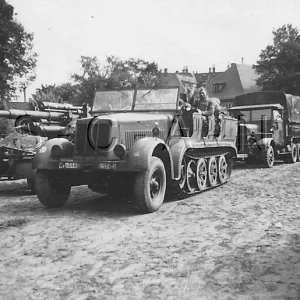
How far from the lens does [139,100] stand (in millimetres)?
8547

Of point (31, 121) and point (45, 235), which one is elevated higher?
point (31, 121)

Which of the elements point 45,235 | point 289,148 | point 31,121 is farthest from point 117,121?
point 289,148

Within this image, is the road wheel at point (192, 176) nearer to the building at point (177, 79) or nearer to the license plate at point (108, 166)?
the building at point (177, 79)

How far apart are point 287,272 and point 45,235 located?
2.81 m

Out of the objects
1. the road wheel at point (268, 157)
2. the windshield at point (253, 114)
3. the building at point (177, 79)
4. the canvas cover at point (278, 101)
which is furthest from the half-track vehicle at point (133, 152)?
the canvas cover at point (278, 101)

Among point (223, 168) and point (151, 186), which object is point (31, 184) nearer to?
point (151, 186)

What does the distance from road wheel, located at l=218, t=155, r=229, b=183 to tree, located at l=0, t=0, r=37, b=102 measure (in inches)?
740

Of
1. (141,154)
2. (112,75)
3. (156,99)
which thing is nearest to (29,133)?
(156,99)

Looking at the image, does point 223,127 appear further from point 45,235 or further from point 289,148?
point 289,148

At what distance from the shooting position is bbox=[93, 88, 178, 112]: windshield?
332 inches

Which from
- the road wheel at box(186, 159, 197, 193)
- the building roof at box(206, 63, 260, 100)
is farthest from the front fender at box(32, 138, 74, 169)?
the building roof at box(206, 63, 260, 100)

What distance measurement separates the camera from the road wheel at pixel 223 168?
10.1 meters

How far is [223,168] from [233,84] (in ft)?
134

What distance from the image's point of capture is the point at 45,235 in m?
5.49
